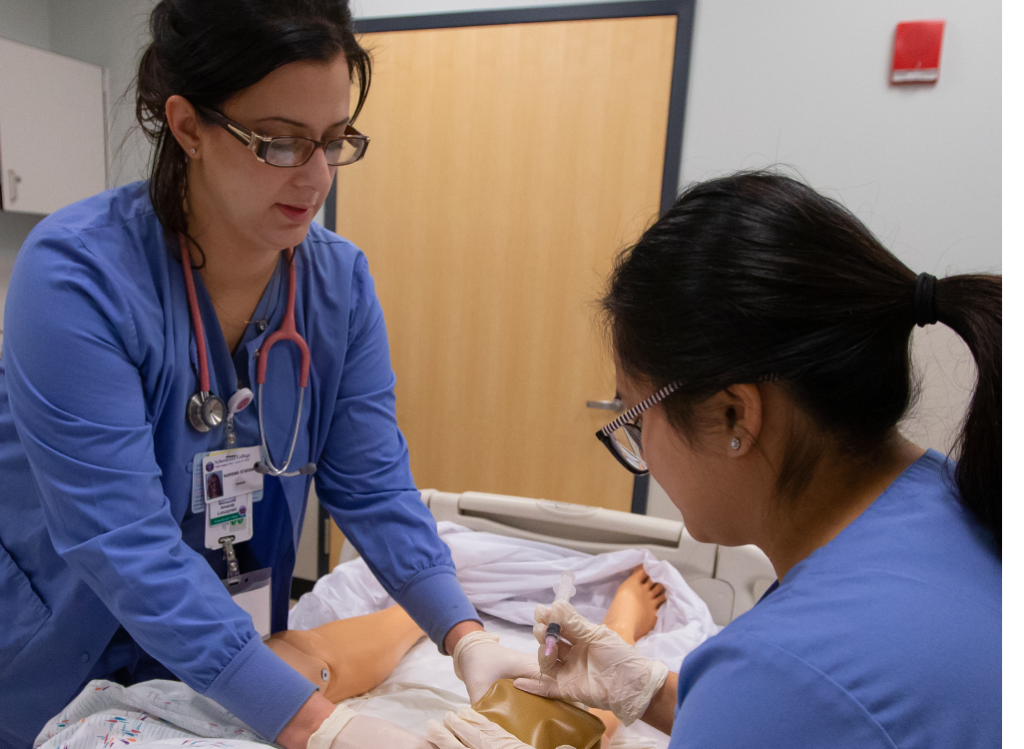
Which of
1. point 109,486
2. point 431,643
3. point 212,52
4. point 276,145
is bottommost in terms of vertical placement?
point 431,643

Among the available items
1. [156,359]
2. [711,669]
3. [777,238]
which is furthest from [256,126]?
[711,669]

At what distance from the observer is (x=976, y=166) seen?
2.34 meters

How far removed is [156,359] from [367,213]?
82.4 inches

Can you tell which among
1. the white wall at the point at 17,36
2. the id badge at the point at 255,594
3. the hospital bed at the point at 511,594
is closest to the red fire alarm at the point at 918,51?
the hospital bed at the point at 511,594

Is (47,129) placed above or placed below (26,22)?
below

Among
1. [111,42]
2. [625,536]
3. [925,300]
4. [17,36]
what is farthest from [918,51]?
[17,36]

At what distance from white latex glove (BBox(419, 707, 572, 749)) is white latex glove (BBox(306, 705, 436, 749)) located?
0.17 feet

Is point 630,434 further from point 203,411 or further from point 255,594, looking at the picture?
point 255,594

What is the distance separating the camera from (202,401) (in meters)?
1.23

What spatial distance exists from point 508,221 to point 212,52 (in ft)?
6.12

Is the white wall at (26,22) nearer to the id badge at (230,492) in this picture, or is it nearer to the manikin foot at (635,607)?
the id badge at (230,492)

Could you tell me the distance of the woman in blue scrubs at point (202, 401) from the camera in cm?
105

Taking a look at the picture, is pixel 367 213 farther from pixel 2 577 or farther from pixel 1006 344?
pixel 1006 344

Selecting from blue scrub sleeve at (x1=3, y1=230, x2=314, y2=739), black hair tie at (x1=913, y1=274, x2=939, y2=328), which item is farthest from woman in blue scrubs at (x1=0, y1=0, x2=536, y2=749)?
black hair tie at (x1=913, y1=274, x2=939, y2=328)
